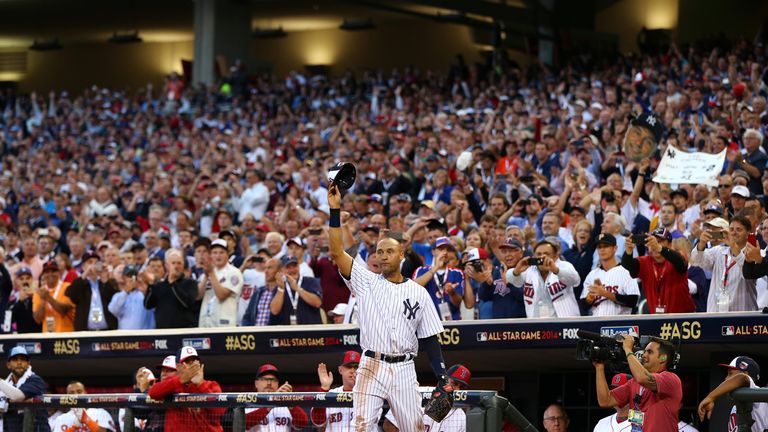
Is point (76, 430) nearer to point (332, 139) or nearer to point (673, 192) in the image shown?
point (673, 192)

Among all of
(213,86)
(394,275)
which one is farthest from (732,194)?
(213,86)

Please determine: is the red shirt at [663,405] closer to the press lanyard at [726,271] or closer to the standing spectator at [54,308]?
the press lanyard at [726,271]

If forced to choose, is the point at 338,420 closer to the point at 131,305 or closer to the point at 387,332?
the point at 387,332

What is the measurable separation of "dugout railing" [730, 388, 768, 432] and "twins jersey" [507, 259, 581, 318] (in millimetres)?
4558

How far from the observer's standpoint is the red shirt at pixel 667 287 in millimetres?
10234

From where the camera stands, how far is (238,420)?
8.44 m

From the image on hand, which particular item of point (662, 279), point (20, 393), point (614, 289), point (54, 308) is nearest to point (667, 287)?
point (662, 279)

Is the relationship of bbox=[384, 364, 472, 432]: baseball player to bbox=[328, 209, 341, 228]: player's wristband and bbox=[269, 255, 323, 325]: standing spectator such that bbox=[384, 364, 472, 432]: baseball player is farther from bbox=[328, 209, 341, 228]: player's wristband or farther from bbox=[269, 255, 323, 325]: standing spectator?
bbox=[269, 255, 323, 325]: standing spectator

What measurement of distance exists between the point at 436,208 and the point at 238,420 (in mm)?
6647

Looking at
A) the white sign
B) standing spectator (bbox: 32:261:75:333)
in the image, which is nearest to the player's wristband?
the white sign

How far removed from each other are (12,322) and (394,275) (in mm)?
7557

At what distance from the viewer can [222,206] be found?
17688 millimetres

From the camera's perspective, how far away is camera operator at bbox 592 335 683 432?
26.1 ft

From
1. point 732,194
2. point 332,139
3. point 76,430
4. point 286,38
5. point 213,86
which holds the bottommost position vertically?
point 76,430
